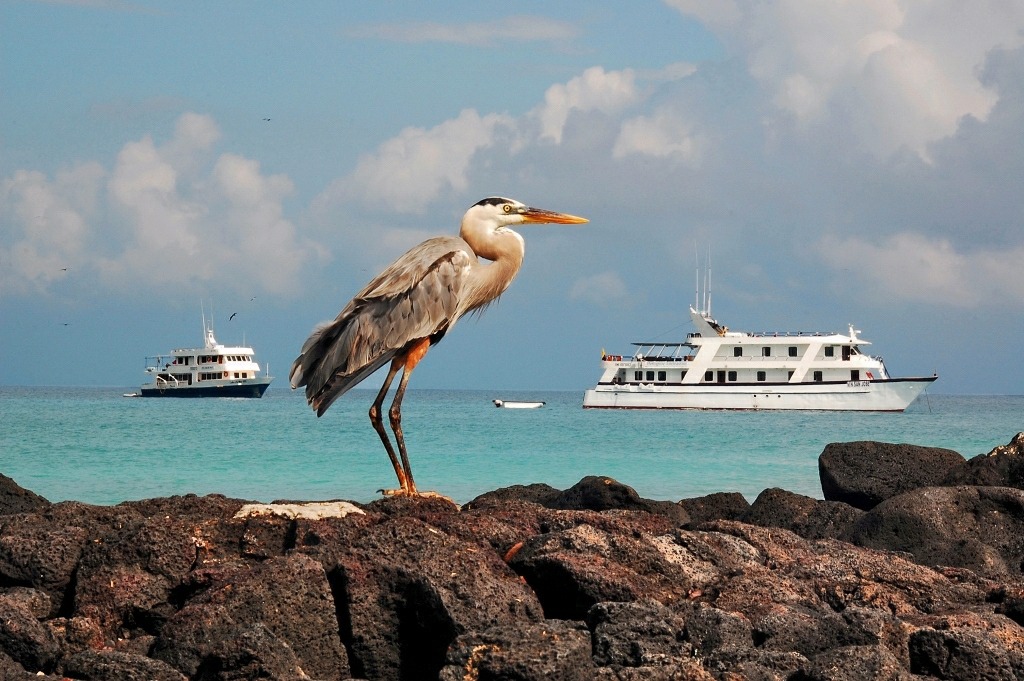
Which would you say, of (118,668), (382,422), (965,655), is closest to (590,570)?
(965,655)

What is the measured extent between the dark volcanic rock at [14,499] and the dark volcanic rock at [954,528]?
542cm

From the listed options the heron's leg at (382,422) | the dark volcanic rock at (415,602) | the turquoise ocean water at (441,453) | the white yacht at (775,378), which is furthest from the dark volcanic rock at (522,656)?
the white yacht at (775,378)

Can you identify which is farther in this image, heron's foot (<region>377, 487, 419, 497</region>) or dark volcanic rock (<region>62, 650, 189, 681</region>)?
heron's foot (<region>377, 487, 419, 497</region>)

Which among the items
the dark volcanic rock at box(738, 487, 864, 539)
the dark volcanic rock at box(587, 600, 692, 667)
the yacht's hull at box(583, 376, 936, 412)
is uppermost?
the yacht's hull at box(583, 376, 936, 412)

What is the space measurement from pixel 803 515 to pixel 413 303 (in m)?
3.23

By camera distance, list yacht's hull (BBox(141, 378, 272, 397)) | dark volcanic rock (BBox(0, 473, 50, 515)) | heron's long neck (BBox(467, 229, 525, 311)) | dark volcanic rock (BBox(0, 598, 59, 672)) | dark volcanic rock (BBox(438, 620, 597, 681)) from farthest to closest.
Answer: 1. yacht's hull (BBox(141, 378, 272, 397))
2. dark volcanic rock (BBox(0, 473, 50, 515))
3. heron's long neck (BBox(467, 229, 525, 311))
4. dark volcanic rock (BBox(0, 598, 59, 672))
5. dark volcanic rock (BBox(438, 620, 597, 681))

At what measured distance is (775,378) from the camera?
43.2 meters

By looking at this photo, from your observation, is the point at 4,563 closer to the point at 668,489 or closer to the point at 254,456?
the point at 668,489

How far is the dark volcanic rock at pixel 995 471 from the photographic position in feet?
28.3

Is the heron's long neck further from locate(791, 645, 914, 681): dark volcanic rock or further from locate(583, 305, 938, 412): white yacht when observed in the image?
locate(583, 305, 938, 412): white yacht

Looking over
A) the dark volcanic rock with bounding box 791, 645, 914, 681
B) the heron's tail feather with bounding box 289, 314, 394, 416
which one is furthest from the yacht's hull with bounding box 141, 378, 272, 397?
the dark volcanic rock with bounding box 791, 645, 914, 681

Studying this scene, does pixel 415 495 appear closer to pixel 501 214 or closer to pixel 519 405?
pixel 501 214

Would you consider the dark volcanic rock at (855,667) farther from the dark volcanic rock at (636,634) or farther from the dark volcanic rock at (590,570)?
the dark volcanic rock at (590,570)

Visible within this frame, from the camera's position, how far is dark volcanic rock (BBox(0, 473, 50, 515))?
312 inches
